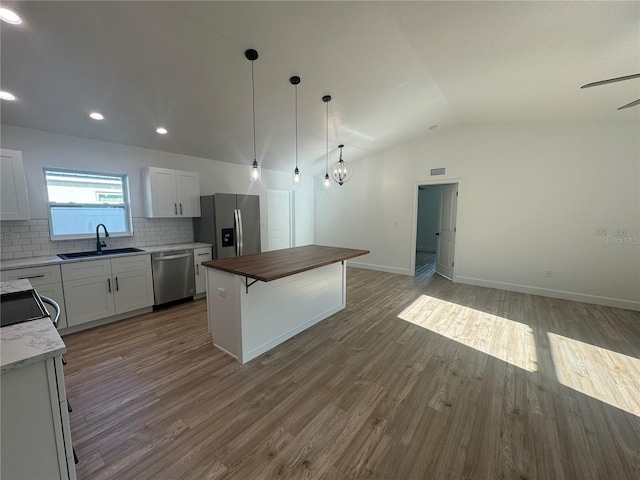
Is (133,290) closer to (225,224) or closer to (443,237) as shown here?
(225,224)

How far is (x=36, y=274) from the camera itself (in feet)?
8.95

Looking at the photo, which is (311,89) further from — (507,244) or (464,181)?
(507,244)

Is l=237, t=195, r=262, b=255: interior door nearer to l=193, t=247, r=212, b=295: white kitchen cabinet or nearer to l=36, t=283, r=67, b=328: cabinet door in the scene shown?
l=193, t=247, r=212, b=295: white kitchen cabinet

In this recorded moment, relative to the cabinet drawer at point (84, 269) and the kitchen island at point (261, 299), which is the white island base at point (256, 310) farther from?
the cabinet drawer at point (84, 269)

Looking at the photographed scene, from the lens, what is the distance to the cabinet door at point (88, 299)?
9.72 feet

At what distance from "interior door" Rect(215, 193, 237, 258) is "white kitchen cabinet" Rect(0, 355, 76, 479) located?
3275 millimetres

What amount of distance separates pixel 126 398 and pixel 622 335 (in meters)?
5.31

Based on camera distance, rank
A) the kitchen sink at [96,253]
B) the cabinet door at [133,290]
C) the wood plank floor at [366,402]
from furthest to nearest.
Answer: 1. the cabinet door at [133,290]
2. the kitchen sink at [96,253]
3. the wood plank floor at [366,402]

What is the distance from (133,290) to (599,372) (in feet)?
17.4

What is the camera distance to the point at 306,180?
275 inches

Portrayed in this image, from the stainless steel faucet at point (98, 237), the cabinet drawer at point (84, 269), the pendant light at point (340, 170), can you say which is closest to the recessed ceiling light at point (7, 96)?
the stainless steel faucet at point (98, 237)

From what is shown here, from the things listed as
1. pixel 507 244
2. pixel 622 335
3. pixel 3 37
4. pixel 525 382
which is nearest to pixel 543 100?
pixel 507 244

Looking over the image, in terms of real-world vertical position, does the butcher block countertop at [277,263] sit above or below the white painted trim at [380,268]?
above

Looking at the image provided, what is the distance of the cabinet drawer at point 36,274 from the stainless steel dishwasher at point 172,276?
0.98 meters
